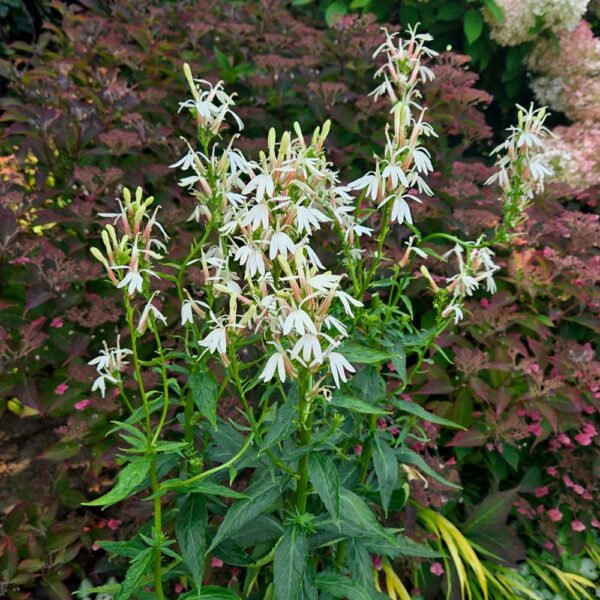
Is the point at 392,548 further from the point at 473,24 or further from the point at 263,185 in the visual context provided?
the point at 473,24

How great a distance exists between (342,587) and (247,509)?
1.02 ft

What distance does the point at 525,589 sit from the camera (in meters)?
2.07

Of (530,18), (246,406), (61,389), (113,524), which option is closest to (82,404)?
(61,389)

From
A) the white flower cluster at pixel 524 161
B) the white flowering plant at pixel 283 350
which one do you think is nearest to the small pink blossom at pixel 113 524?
the white flowering plant at pixel 283 350

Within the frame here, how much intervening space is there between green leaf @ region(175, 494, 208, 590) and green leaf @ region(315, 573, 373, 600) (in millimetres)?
276

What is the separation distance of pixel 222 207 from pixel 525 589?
63.1 inches

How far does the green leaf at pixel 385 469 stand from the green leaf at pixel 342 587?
0.18m

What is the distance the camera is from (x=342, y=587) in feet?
4.58

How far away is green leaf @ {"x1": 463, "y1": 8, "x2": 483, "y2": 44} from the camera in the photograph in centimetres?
329

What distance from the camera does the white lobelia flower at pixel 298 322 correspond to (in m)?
0.99

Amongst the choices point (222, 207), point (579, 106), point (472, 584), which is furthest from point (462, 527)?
point (579, 106)

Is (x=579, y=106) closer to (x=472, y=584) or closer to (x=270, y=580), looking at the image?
(x=472, y=584)

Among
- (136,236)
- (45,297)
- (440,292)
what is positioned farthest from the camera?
(45,297)

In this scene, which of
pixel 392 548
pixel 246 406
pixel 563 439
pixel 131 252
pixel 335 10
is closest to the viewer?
pixel 131 252
